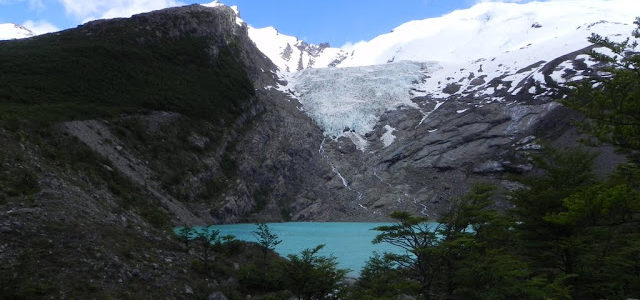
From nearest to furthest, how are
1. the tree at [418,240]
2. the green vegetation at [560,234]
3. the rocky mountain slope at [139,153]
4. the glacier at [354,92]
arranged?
1. the green vegetation at [560,234]
2. the tree at [418,240]
3. the rocky mountain slope at [139,153]
4. the glacier at [354,92]

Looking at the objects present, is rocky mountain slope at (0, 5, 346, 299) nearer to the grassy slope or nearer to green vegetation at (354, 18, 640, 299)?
the grassy slope

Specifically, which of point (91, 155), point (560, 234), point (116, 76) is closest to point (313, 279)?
point (560, 234)

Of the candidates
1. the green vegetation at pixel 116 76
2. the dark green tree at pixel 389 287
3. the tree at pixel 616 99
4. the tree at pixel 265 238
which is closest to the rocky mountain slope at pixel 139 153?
the green vegetation at pixel 116 76

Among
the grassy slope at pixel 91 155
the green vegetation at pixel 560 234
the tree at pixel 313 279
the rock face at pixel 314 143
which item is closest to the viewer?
the green vegetation at pixel 560 234

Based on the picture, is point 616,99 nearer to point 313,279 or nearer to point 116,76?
point 313,279

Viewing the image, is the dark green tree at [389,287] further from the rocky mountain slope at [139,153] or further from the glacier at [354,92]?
the glacier at [354,92]

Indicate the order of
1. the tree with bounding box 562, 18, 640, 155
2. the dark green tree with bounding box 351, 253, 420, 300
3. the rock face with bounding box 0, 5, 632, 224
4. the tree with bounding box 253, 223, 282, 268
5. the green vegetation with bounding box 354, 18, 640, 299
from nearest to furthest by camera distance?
the tree with bounding box 562, 18, 640, 155
the green vegetation with bounding box 354, 18, 640, 299
the dark green tree with bounding box 351, 253, 420, 300
the tree with bounding box 253, 223, 282, 268
the rock face with bounding box 0, 5, 632, 224

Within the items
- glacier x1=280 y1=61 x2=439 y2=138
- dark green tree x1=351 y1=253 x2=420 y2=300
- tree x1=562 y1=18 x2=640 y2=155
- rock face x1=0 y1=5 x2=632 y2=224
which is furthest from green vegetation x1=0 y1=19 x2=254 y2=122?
tree x1=562 y1=18 x2=640 y2=155

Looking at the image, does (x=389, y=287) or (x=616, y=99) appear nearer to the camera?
(x=616, y=99)
